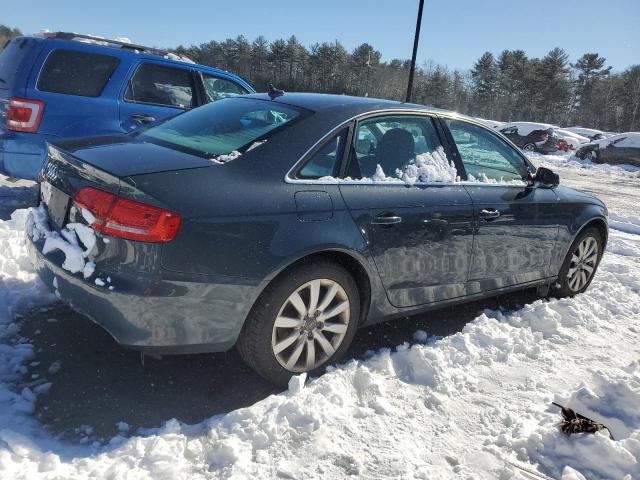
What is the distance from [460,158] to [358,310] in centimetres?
139

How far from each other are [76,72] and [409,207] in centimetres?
428

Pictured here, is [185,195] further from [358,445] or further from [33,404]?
[358,445]

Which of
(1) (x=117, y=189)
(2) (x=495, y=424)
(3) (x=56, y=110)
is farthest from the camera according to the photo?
(3) (x=56, y=110)

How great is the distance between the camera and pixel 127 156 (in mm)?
2588

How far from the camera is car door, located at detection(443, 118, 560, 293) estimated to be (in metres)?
3.60

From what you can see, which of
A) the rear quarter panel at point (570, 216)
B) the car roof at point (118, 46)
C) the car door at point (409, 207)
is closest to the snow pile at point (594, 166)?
the rear quarter panel at point (570, 216)

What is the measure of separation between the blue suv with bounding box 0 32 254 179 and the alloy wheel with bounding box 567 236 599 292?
4.62 m

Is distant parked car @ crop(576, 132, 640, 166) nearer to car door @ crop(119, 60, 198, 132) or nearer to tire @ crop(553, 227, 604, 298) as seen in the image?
tire @ crop(553, 227, 604, 298)

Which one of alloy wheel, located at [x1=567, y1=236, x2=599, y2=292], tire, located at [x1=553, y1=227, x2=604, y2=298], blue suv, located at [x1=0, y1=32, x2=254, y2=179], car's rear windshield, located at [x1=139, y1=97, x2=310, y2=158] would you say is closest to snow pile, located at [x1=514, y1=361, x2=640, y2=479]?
tire, located at [x1=553, y1=227, x2=604, y2=298]

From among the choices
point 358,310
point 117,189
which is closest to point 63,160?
point 117,189

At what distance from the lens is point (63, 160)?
269cm

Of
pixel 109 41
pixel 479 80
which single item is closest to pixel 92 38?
pixel 109 41

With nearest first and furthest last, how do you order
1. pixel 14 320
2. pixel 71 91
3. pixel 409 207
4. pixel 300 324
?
pixel 300 324
pixel 409 207
pixel 14 320
pixel 71 91

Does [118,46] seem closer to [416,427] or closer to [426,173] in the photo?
[426,173]
